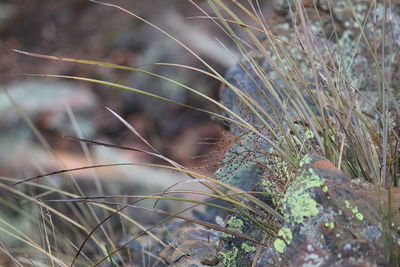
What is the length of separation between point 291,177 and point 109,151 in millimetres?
2638

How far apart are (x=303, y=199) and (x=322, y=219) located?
0.14 feet

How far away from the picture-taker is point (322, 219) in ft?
2.91

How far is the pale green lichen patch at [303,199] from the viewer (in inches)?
35.1

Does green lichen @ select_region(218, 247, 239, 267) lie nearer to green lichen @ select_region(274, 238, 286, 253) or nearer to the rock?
the rock

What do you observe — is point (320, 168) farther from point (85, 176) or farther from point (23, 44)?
point (23, 44)

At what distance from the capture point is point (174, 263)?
1.31 m

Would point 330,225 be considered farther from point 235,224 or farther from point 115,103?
point 115,103

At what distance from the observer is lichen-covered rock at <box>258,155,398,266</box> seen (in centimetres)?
86

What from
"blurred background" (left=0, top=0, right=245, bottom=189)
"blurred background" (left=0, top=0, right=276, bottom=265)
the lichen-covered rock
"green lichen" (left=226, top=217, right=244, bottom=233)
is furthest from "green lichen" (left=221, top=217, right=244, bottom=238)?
"blurred background" (left=0, top=0, right=245, bottom=189)

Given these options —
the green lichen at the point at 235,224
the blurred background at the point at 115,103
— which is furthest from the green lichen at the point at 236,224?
the blurred background at the point at 115,103

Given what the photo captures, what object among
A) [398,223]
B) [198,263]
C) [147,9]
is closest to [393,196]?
[398,223]

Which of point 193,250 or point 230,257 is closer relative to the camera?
point 230,257

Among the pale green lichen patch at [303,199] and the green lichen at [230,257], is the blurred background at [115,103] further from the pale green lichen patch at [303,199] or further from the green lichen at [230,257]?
the pale green lichen patch at [303,199]

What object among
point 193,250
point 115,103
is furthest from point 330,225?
point 115,103
